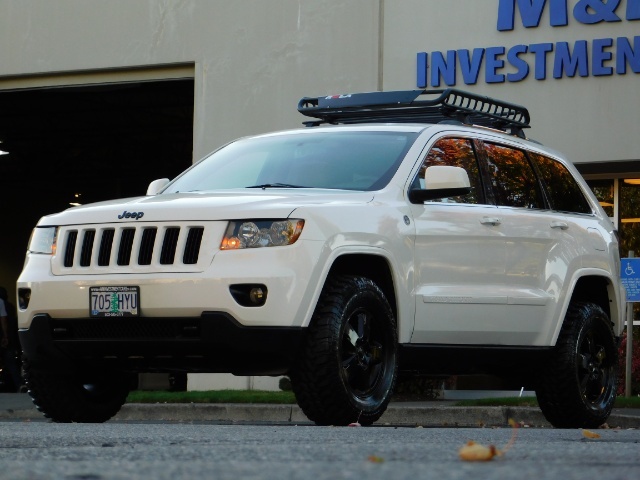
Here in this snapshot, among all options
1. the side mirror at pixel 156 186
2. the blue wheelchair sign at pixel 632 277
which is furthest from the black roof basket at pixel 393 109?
the blue wheelchair sign at pixel 632 277

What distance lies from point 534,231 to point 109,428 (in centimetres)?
338

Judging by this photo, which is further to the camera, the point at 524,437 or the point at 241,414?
the point at 241,414

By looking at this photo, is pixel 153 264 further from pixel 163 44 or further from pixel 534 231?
pixel 163 44

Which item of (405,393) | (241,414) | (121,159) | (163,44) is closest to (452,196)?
(241,414)

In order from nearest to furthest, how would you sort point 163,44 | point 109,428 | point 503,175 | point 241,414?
1. point 109,428
2. point 503,175
3. point 241,414
4. point 163,44

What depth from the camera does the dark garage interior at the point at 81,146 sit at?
28375mm

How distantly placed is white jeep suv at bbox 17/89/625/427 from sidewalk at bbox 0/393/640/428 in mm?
3268

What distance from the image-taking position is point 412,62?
738 inches

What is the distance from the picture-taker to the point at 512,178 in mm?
9656

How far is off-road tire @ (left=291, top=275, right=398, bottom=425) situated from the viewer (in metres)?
7.50

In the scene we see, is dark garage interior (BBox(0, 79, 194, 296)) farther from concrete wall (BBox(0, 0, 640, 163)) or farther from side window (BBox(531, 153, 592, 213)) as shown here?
side window (BBox(531, 153, 592, 213))

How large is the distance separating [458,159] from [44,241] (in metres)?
2.67

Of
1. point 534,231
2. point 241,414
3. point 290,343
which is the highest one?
point 534,231

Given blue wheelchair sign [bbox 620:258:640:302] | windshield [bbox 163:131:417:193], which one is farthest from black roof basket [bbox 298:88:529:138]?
blue wheelchair sign [bbox 620:258:640:302]
